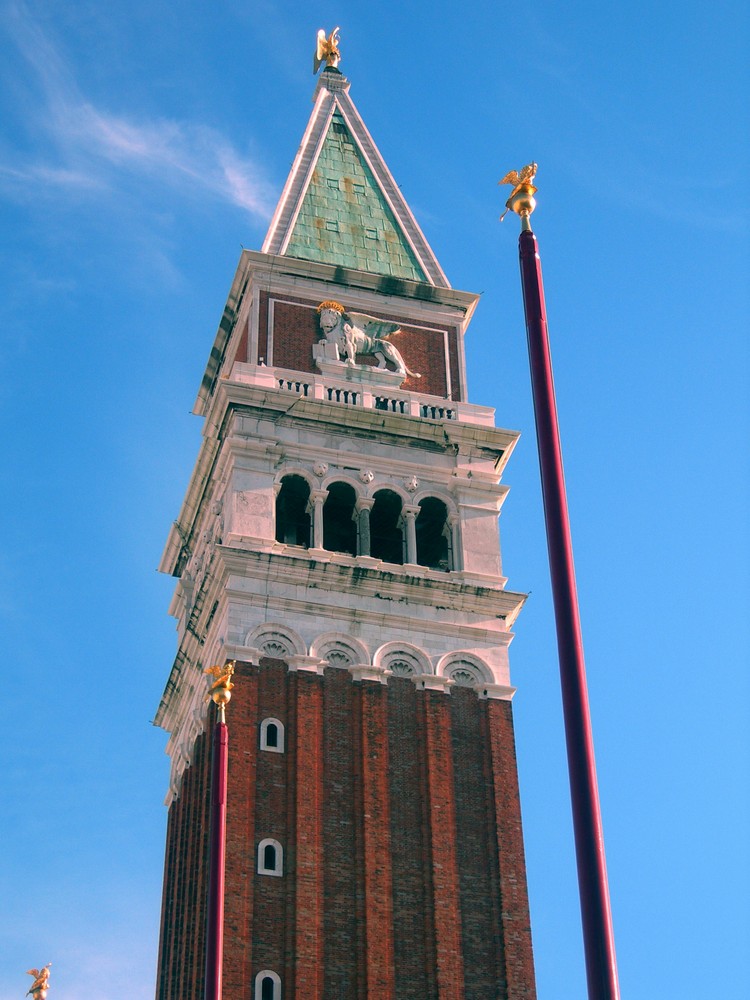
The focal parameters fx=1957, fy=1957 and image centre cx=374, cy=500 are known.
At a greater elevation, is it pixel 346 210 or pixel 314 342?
pixel 346 210

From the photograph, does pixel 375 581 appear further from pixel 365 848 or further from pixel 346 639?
pixel 365 848

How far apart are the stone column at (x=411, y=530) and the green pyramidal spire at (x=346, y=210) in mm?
10667

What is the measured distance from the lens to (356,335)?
6775cm

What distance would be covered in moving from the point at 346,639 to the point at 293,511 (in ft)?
20.7

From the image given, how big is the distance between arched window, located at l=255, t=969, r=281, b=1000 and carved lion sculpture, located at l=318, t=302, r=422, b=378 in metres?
22.7

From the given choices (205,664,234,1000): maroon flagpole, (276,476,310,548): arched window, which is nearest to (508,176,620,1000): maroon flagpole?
(205,664,234,1000): maroon flagpole

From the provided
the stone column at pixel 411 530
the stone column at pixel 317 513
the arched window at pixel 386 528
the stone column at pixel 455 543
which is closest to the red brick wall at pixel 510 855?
the stone column at pixel 455 543

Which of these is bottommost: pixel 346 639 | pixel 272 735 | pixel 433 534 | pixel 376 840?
pixel 376 840

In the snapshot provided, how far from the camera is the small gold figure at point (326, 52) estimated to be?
80812 millimetres

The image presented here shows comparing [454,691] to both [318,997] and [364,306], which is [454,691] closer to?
[318,997]

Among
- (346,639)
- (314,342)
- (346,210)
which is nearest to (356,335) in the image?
(314,342)

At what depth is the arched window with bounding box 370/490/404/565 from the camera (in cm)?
6438

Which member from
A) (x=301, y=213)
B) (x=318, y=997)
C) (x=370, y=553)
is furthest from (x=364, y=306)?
(x=318, y=997)

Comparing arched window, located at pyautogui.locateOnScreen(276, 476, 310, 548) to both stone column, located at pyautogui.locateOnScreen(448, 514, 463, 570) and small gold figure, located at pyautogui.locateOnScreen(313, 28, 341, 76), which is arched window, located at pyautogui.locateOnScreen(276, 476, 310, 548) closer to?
stone column, located at pyautogui.locateOnScreen(448, 514, 463, 570)
